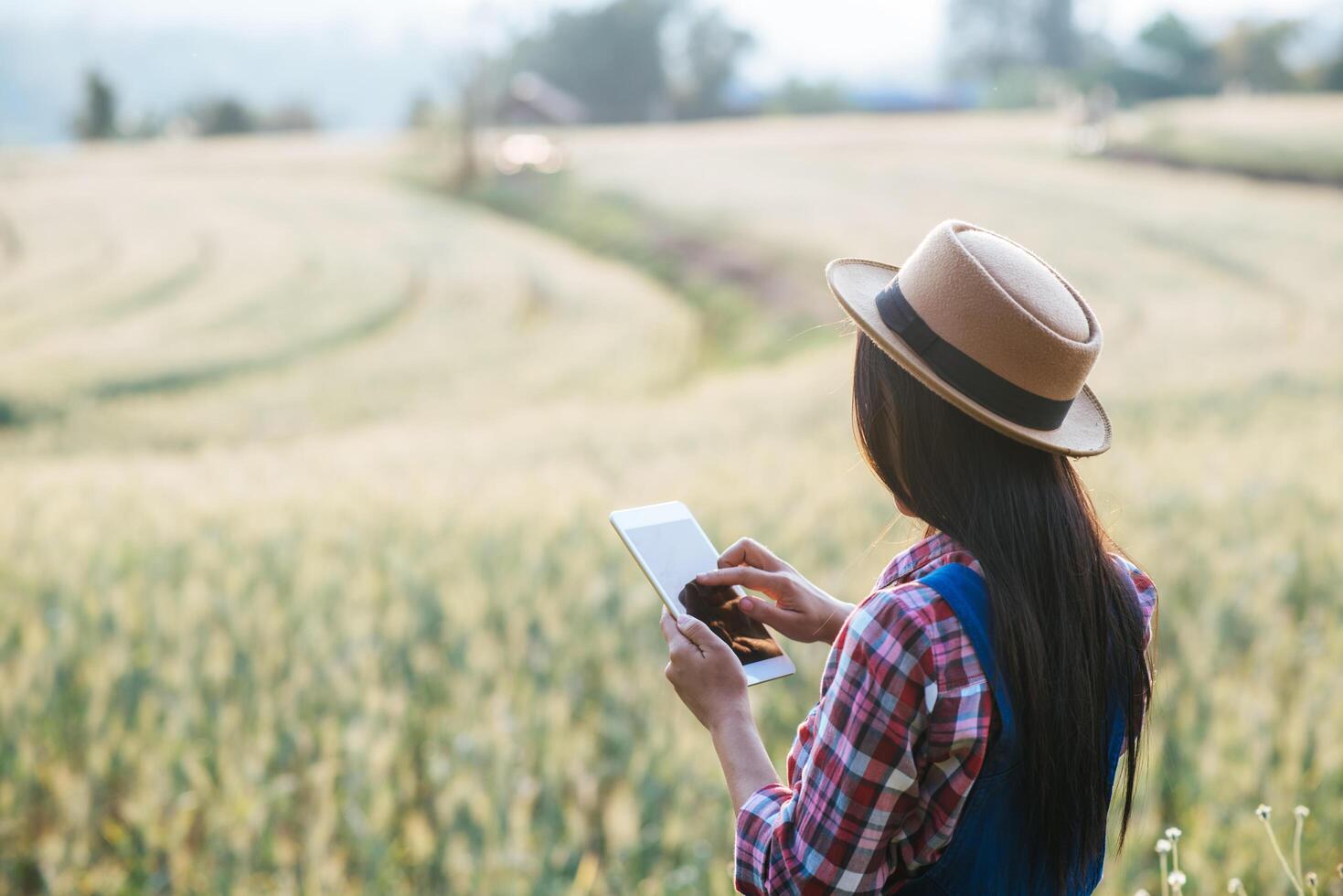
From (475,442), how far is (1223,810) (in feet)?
25.3

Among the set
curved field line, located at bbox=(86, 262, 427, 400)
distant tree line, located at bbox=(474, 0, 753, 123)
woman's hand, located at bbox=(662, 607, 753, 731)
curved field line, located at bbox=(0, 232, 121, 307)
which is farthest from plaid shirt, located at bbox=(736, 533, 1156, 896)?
distant tree line, located at bbox=(474, 0, 753, 123)

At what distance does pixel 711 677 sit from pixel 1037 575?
345 mm

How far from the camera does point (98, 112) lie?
2881 cm

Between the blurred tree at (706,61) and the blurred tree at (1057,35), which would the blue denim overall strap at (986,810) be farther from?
the blurred tree at (706,61)

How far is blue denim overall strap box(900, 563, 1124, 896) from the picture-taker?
1.05 metres

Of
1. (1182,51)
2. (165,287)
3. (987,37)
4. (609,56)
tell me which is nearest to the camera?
(1182,51)

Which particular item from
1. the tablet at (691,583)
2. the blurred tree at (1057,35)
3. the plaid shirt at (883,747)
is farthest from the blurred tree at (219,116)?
the plaid shirt at (883,747)

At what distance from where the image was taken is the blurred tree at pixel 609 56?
2455 centimetres

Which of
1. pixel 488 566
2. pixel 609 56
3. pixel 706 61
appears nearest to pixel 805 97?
pixel 706 61

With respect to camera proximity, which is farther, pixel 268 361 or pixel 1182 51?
pixel 1182 51

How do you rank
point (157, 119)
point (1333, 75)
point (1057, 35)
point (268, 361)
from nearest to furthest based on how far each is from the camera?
1. point (1333, 75)
2. point (268, 361)
3. point (1057, 35)
4. point (157, 119)

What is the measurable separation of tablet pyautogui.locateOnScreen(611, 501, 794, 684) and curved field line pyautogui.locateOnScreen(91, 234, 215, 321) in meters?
16.0

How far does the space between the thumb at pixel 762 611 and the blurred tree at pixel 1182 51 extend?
A: 17587mm

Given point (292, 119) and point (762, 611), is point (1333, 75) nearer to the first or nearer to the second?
point (762, 611)
